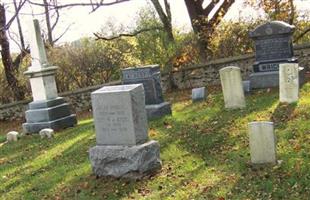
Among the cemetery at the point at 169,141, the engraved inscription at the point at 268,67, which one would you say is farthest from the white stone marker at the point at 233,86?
the engraved inscription at the point at 268,67

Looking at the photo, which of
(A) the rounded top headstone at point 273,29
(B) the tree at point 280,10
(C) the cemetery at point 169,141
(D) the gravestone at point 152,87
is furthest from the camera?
(B) the tree at point 280,10

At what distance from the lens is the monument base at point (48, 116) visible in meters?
14.3

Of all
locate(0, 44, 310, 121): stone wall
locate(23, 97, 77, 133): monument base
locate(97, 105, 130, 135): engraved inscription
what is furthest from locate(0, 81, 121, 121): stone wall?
locate(97, 105, 130, 135): engraved inscription

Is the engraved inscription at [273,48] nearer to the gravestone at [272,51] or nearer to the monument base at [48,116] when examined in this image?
the gravestone at [272,51]

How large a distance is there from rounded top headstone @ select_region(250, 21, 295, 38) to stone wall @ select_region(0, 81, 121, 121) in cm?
774

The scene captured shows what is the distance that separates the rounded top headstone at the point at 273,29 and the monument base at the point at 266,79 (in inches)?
42.1

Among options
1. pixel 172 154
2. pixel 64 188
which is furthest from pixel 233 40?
pixel 64 188

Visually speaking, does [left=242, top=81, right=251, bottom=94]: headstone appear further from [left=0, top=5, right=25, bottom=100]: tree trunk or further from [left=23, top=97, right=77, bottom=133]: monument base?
[left=0, top=5, right=25, bottom=100]: tree trunk

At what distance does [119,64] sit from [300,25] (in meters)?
7.61

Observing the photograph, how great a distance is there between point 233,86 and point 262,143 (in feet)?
13.7

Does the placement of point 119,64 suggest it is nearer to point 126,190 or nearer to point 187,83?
point 187,83

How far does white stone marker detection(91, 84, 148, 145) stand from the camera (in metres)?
8.12

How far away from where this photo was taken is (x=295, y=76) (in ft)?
36.1

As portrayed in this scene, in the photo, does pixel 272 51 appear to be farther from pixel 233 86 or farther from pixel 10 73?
pixel 10 73
